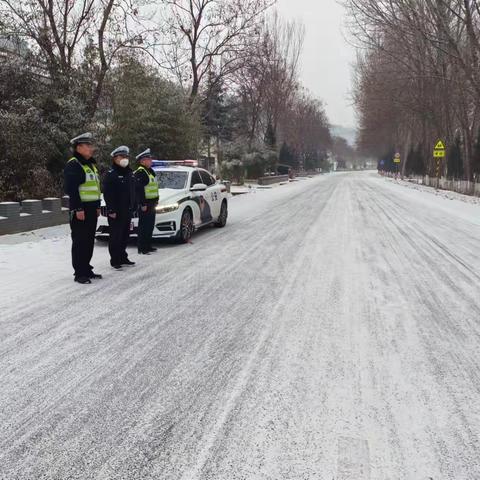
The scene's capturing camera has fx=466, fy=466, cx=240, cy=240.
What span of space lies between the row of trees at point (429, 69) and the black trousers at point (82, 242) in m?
23.4

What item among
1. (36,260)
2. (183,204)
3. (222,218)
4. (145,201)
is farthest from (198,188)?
(36,260)

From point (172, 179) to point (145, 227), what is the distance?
87.2 inches

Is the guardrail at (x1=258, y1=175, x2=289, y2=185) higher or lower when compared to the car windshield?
lower

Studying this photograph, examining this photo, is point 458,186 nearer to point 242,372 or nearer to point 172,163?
point 172,163

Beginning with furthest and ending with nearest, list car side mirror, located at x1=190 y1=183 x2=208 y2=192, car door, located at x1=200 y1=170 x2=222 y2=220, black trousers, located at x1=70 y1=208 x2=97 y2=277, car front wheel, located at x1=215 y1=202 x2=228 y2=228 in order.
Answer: car front wheel, located at x1=215 y1=202 x2=228 y2=228 → car door, located at x1=200 y1=170 x2=222 y2=220 → car side mirror, located at x1=190 y1=183 x2=208 y2=192 → black trousers, located at x1=70 y1=208 x2=97 y2=277

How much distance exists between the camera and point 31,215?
1173cm

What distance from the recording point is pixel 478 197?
26516mm

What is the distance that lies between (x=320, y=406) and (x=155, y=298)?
10.3ft

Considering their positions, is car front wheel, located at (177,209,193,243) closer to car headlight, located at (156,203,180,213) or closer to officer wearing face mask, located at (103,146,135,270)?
car headlight, located at (156,203,180,213)

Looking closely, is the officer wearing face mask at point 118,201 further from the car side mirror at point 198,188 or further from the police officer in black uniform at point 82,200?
the car side mirror at point 198,188

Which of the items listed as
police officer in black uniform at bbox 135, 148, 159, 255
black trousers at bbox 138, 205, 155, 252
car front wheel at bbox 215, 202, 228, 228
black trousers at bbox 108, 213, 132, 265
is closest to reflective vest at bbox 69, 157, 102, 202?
black trousers at bbox 108, 213, 132, 265

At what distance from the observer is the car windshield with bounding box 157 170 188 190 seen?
10.5m

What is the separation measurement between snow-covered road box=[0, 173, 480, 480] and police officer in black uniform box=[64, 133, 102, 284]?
44 cm

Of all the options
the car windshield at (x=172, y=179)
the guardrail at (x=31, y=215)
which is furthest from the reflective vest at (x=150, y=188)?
the guardrail at (x=31, y=215)
